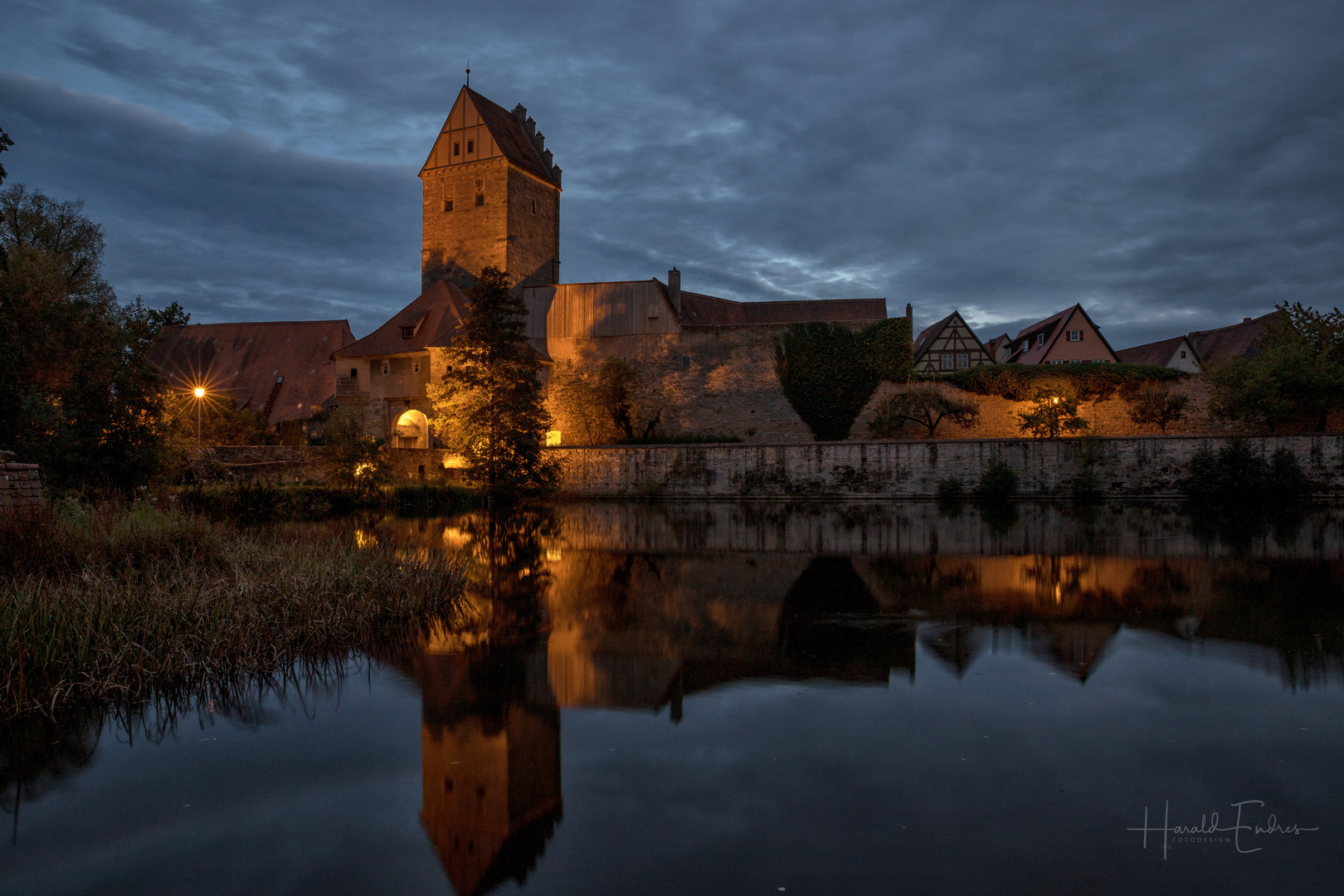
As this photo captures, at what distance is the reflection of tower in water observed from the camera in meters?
3.34

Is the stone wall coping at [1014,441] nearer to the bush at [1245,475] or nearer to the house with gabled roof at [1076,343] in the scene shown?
the bush at [1245,475]

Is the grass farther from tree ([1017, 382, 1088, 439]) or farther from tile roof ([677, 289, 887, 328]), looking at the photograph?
tree ([1017, 382, 1088, 439])

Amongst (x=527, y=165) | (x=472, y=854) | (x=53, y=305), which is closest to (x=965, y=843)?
(x=472, y=854)

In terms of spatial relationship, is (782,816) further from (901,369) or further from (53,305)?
(901,369)

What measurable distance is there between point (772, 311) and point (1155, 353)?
2518cm

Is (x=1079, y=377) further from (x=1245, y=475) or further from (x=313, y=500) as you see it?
(x=313, y=500)

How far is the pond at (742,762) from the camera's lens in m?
3.17

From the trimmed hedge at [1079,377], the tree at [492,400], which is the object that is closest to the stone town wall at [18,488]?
the tree at [492,400]

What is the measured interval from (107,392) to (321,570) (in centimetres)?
1272

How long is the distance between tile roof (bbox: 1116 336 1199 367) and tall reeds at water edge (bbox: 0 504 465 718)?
4481 cm

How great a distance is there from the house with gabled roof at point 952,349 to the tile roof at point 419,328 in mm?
23052

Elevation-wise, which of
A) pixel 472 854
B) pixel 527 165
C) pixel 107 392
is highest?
pixel 527 165

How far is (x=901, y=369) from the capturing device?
33.7 meters

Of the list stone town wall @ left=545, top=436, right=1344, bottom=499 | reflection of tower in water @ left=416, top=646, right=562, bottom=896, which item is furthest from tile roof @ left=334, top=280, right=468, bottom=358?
reflection of tower in water @ left=416, top=646, right=562, bottom=896
